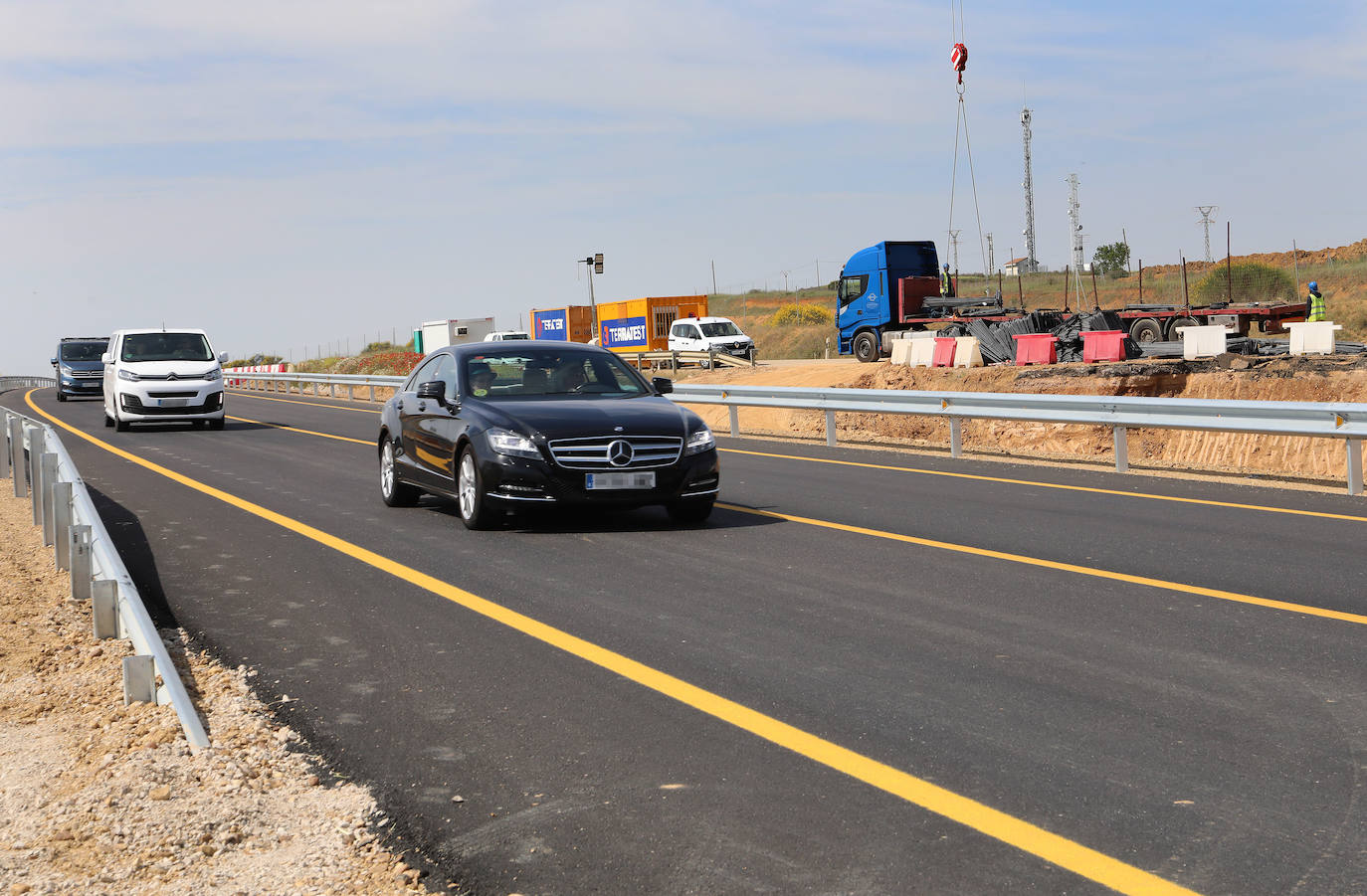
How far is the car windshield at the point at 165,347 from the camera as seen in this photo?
24.8 metres

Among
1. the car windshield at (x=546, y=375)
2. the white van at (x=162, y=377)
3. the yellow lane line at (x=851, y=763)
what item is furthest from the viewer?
the white van at (x=162, y=377)

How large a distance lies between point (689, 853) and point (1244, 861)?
1.54 metres

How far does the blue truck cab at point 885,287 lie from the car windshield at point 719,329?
8583mm

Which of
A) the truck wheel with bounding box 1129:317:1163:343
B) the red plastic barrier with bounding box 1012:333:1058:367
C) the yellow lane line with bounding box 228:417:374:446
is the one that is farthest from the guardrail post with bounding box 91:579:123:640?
the truck wheel with bounding box 1129:317:1163:343

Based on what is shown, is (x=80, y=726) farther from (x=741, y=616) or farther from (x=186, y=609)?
(x=741, y=616)

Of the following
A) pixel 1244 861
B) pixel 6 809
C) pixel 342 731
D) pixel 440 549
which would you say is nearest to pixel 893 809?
pixel 1244 861

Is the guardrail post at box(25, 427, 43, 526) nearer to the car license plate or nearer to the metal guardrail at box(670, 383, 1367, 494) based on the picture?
the car license plate

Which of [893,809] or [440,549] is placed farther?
[440,549]

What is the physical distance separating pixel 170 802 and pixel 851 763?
7.45 feet

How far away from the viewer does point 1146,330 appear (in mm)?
31812

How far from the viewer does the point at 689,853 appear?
12.9 ft

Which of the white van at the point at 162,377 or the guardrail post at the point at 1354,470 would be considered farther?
the white van at the point at 162,377

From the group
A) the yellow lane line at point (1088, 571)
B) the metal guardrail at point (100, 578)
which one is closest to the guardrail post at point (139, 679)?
the metal guardrail at point (100, 578)

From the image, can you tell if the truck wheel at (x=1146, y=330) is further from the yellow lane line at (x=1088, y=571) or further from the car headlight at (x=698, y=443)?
the car headlight at (x=698, y=443)
